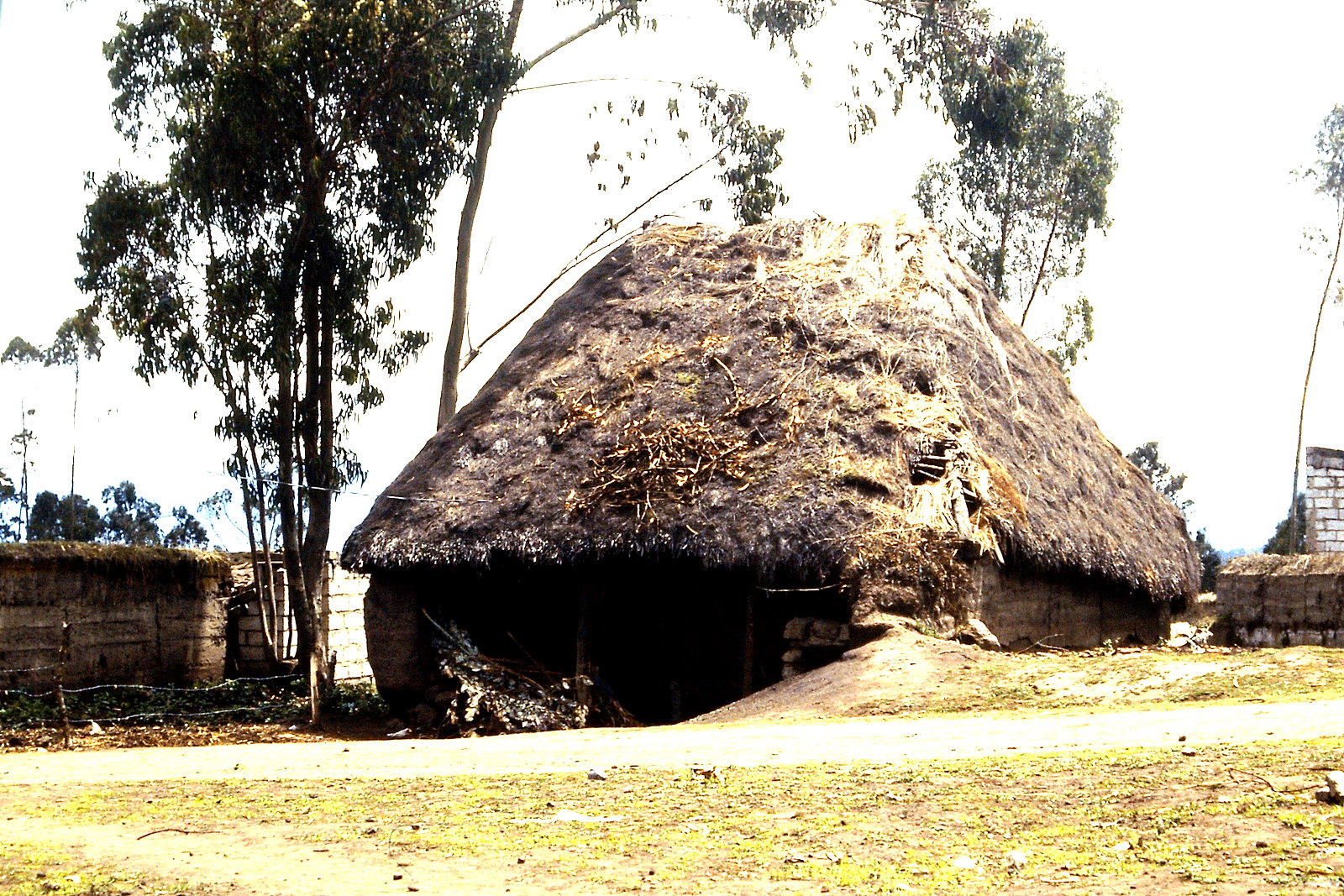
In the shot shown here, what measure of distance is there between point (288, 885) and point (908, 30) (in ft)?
63.8

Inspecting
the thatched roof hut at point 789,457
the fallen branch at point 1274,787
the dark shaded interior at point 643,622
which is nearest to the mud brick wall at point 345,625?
the thatched roof hut at point 789,457

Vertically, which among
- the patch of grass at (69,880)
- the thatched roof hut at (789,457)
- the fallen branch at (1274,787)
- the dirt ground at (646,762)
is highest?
the thatched roof hut at (789,457)

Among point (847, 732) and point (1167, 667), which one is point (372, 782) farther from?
point (1167, 667)

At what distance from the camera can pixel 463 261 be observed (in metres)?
20.5

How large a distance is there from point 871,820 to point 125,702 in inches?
544

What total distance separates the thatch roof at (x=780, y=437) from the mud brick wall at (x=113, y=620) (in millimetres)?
5062

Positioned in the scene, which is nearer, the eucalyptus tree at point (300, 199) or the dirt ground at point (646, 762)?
the dirt ground at point (646, 762)

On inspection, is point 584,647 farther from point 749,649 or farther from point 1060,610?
point 1060,610

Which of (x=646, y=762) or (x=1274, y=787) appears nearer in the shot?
(x=1274, y=787)

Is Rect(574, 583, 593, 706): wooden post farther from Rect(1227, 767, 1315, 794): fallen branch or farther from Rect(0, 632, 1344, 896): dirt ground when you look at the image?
Rect(1227, 767, 1315, 794): fallen branch

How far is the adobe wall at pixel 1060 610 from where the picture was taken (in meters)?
12.4

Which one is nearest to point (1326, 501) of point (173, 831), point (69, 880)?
point (173, 831)

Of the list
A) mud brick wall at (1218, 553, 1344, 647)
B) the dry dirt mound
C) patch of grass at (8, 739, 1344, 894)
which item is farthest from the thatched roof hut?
patch of grass at (8, 739, 1344, 894)

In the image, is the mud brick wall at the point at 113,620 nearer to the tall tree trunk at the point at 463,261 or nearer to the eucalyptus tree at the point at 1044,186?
the tall tree trunk at the point at 463,261
